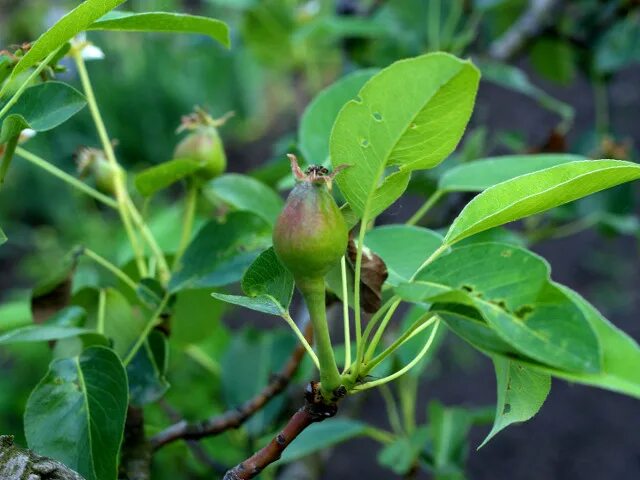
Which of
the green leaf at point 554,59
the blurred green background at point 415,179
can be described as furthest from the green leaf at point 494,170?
the green leaf at point 554,59

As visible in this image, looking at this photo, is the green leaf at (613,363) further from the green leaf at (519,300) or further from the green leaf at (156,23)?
the green leaf at (156,23)

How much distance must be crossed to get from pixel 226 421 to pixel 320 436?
202mm

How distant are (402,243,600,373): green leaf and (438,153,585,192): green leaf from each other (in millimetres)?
250

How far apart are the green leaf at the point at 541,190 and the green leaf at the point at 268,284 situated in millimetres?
116

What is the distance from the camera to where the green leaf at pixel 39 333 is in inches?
21.8

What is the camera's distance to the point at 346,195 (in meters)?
0.48

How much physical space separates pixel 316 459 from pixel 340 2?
2.68 ft

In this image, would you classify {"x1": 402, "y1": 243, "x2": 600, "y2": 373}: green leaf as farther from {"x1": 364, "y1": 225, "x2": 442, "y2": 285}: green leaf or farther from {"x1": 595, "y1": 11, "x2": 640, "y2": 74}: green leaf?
{"x1": 595, "y1": 11, "x2": 640, "y2": 74}: green leaf

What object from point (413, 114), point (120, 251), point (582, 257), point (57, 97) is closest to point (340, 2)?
point (120, 251)

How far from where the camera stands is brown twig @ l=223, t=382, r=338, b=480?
49cm

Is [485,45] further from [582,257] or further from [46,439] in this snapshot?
[582,257]

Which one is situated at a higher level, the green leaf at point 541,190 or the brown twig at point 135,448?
the green leaf at point 541,190

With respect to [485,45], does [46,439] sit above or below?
below

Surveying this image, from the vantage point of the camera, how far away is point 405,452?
96 centimetres
